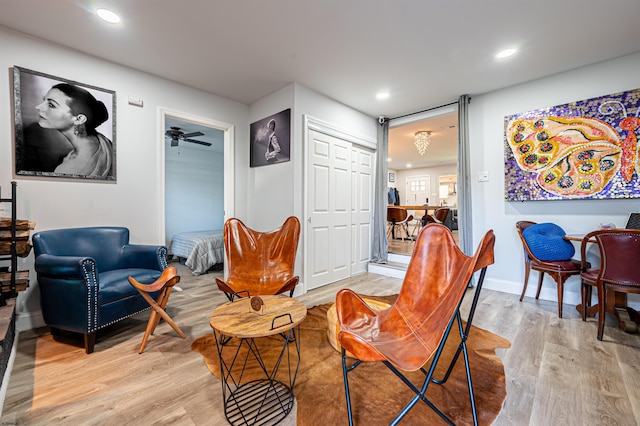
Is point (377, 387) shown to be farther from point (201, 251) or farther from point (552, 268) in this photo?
point (201, 251)

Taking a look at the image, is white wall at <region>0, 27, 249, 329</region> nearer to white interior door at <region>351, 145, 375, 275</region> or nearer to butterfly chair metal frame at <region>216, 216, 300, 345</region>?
butterfly chair metal frame at <region>216, 216, 300, 345</region>

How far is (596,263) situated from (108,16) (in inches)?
212

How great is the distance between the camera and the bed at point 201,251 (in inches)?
174

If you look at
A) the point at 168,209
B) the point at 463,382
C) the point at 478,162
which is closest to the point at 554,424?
the point at 463,382

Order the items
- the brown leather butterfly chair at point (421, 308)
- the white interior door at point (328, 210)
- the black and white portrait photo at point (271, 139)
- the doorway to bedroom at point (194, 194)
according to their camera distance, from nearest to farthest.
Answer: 1. the brown leather butterfly chair at point (421, 308)
2. the black and white portrait photo at point (271, 139)
3. the white interior door at point (328, 210)
4. the doorway to bedroom at point (194, 194)

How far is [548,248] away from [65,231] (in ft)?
16.1

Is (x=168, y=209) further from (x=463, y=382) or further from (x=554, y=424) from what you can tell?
(x=554, y=424)

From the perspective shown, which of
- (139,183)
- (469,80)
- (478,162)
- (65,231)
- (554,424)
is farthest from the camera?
(478,162)

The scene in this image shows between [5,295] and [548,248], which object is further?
[548,248]

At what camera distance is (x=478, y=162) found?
151 inches

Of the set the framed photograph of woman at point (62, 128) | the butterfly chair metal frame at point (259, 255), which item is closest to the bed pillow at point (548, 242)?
the butterfly chair metal frame at point (259, 255)

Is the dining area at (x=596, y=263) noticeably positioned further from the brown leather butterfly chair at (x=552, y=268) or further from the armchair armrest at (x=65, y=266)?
the armchair armrest at (x=65, y=266)

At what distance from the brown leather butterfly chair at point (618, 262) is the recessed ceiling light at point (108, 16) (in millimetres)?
4482

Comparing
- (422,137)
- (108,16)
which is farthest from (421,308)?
(422,137)
